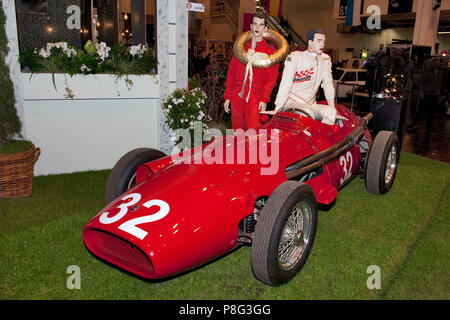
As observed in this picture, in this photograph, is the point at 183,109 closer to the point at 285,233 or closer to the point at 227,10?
the point at 285,233

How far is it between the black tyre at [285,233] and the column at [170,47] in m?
2.86

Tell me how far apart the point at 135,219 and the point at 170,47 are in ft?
10.6

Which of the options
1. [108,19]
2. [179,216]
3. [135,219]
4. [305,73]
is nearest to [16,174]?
[135,219]

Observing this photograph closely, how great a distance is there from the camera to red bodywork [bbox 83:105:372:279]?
2049mm

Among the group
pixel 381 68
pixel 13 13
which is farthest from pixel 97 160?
pixel 381 68

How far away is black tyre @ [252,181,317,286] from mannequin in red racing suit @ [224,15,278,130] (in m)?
1.77

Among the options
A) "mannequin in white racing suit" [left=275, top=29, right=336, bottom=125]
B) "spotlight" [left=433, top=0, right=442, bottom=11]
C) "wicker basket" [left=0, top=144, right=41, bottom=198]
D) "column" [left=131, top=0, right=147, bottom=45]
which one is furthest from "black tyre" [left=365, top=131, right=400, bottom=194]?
"spotlight" [left=433, top=0, right=442, bottom=11]

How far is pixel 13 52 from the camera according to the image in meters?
4.04

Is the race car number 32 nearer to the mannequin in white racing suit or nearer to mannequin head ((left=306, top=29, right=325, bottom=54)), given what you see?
the mannequin in white racing suit

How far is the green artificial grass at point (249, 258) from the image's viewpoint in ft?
7.92

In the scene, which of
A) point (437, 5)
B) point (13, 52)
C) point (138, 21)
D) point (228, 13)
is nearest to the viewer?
point (13, 52)

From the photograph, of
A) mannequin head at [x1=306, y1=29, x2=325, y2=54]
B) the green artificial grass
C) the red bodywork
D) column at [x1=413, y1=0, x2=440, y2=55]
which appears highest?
column at [x1=413, y1=0, x2=440, y2=55]

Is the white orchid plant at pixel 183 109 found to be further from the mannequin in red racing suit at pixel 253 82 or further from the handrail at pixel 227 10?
the handrail at pixel 227 10

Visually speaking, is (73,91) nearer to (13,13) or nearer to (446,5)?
(13,13)
